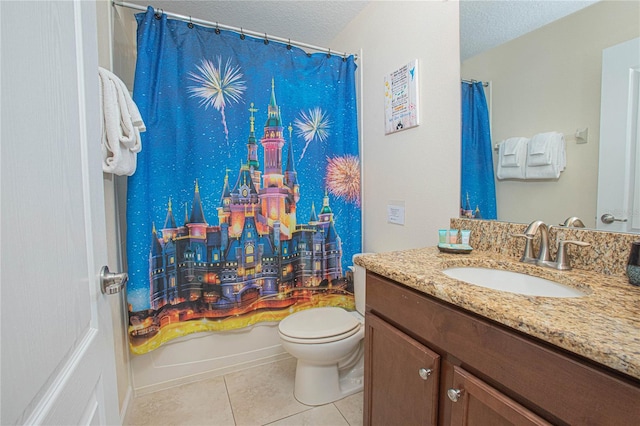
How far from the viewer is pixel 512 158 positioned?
113 cm

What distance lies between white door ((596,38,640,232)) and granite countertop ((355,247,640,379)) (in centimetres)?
20

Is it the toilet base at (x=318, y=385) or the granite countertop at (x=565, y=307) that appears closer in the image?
the granite countertop at (x=565, y=307)

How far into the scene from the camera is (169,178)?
1.49m

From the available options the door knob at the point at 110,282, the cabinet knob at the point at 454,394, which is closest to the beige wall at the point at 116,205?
the door knob at the point at 110,282

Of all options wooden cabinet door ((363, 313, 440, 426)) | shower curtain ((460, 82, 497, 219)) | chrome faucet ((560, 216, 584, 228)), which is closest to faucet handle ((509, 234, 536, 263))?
chrome faucet ((560, 216, 584, 228))

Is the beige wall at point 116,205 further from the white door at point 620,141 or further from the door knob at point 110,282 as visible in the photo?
the white door at point 620,141

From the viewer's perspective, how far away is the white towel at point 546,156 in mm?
965

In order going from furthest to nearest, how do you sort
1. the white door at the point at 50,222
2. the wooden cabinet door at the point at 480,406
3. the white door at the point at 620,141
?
the white door at the point at 620,141 < the wooden cabinet door at the point at 480,406 < the white door at the point at 50,222

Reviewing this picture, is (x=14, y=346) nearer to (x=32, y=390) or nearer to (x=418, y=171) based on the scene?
(x=32, y=390)

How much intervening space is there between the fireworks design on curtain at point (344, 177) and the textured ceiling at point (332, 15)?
88 centimetres

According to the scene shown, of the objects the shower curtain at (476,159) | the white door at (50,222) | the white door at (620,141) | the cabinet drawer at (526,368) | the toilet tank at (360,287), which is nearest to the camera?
the white door at (50,222)

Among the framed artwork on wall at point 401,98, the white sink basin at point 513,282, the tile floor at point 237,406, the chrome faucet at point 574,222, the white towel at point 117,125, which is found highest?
the framed artwork on wall at point 401,98

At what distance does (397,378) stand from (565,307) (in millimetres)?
533

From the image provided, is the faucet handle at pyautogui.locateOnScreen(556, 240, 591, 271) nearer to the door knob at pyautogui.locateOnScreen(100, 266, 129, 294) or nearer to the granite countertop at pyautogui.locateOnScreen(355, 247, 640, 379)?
Answer: the granite countertop at pyautogui.locateOnScreen(355, 247, 640, 379)
